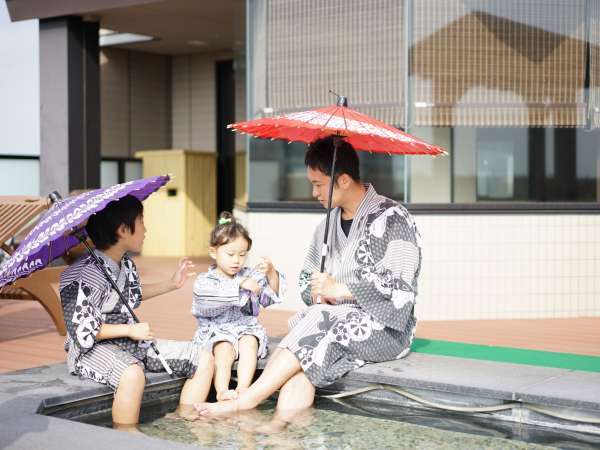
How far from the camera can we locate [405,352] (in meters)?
4.67

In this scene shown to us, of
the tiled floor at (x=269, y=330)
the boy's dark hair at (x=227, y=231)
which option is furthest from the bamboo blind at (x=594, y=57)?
the boy's dark hair at (x=227, y=231)

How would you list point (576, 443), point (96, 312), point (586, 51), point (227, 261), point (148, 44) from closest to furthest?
1. point (576, 443)
2. point (96, 312)
3. point (227, 261)
4. point (586, 51)
5. point (148, 44)

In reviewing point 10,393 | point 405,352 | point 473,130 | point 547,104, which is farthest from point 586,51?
point 10,393

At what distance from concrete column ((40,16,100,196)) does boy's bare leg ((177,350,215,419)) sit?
6.66 m

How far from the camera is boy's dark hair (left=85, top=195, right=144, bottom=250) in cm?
423

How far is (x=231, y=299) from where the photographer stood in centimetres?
450

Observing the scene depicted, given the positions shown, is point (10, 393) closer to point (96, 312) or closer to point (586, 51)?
point (96, 312)

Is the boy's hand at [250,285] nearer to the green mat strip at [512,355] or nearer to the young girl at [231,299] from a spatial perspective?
the young girl at [231,299]

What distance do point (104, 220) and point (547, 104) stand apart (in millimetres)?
4290

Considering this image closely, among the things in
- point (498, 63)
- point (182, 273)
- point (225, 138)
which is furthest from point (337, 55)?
point (225, 138)

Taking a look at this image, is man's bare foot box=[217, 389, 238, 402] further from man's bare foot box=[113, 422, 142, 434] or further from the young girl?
man's bare foot box=[113, 422, 142, 434]

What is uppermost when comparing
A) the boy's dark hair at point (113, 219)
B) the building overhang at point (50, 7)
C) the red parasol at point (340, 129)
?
the building overhang at point (50, 7)

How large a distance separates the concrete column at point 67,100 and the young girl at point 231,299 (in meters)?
6.54

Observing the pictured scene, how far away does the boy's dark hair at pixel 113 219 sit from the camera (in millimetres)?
4232
